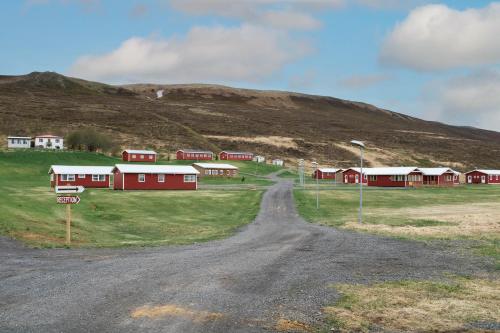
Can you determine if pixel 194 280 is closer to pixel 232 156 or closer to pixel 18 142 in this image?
pixel 18 142

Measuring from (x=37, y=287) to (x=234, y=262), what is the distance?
25.9ft

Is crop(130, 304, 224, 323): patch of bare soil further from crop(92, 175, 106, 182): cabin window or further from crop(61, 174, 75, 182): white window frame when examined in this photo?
crop(92, 175, 106, 182): cabin window

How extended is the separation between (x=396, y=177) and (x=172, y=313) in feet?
352

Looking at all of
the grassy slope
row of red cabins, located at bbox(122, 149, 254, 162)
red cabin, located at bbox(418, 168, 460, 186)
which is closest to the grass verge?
the grassy slope

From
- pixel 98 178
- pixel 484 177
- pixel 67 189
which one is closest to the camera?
pixel 67 189

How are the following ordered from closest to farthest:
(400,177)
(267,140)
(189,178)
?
(189,178), (400,177), (267,140)

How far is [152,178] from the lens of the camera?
285ft

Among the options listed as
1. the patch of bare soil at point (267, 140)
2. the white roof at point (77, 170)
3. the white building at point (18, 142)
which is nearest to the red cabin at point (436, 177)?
the white roof at point (77, 170)

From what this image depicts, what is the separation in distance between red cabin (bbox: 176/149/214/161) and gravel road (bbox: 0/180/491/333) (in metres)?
117

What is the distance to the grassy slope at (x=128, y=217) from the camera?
3078 centimetres

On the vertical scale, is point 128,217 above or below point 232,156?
below

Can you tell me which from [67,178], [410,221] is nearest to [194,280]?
[410,221]

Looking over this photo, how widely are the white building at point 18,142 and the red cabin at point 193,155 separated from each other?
40358 millimetres

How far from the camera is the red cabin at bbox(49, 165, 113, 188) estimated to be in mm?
83125
